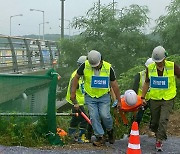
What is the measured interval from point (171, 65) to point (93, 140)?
1.85 metres

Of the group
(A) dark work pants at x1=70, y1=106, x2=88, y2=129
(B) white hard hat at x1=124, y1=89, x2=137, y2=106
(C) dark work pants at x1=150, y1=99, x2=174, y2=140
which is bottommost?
(A) dark work pants at x1=70, y1=106, x2=88, y2=129

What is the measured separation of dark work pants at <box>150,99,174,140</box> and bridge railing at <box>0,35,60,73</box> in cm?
1004

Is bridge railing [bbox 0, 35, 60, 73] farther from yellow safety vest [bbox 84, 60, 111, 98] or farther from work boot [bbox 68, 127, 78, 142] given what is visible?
yellow safety vest [bbox 84, 60, 111, 98]

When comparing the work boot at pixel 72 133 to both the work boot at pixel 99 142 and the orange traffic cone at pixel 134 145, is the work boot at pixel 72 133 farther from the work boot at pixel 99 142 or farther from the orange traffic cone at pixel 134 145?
the orange traffic cone at pixel 134 145

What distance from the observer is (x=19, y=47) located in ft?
62.0

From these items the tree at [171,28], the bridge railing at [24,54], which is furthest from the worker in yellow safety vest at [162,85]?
the tree at [171,28]

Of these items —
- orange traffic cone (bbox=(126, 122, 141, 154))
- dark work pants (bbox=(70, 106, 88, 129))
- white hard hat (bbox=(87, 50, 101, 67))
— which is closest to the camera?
orange traffic cone (bbox=(126, 122, 141, 154))

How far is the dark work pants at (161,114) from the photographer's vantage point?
6743 millimetres

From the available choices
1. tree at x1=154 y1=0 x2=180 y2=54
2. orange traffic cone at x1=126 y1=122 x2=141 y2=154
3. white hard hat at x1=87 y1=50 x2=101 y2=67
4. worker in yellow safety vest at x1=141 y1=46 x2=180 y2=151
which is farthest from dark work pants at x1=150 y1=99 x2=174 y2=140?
tree at x1=154 y1=0 x2=180 y2=54

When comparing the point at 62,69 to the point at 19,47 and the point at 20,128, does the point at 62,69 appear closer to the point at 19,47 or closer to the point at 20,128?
the point at 19,47

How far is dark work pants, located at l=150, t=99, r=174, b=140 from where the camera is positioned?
674 centimetres

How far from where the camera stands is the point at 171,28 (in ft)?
59.0

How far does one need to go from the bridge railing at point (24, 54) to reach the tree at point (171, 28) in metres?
5.06

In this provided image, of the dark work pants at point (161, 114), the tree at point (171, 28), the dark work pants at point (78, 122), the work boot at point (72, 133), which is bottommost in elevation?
the work boot at point (72, 133)
